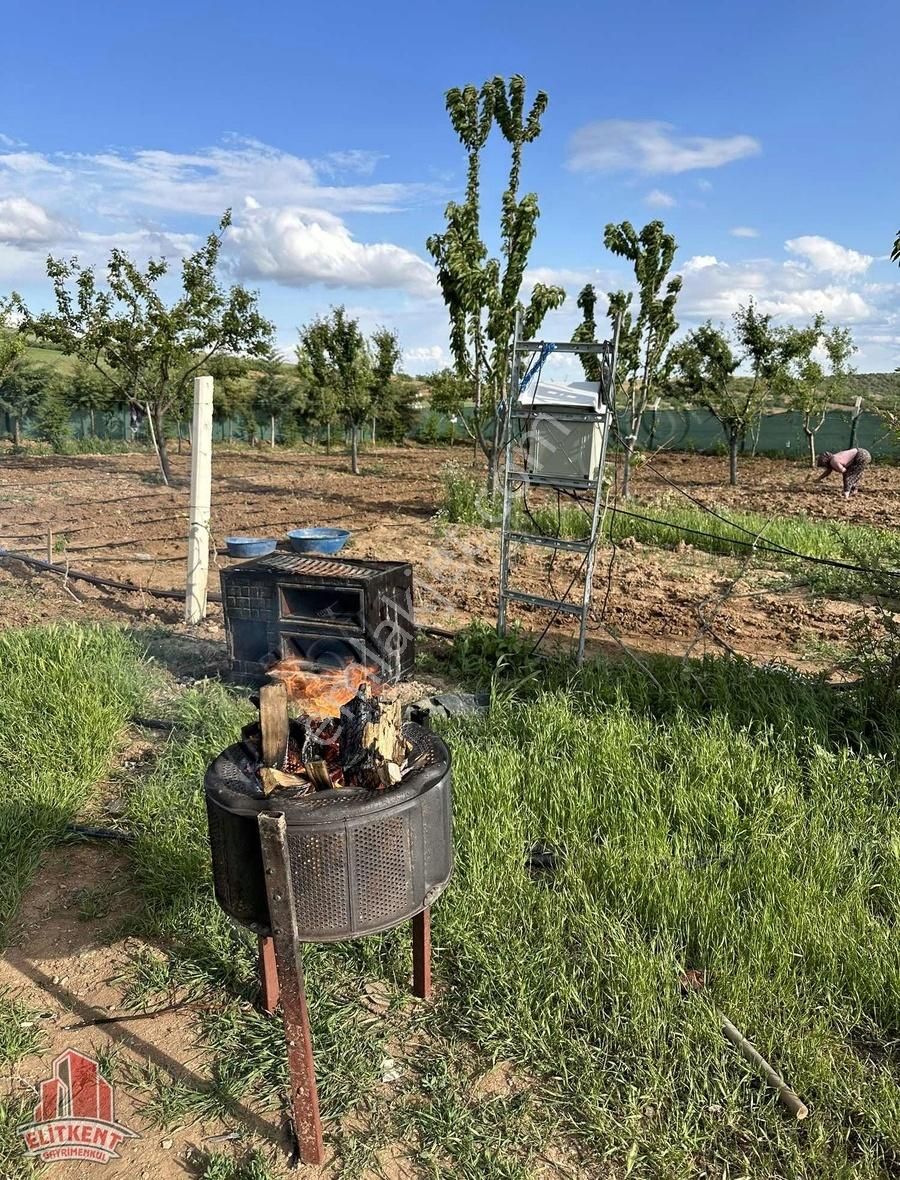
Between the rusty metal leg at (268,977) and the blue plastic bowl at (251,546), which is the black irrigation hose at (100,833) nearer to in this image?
the rusty metal leg at (268,977)

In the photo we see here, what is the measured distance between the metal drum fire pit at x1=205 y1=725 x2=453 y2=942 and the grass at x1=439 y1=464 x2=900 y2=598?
531 centimetres

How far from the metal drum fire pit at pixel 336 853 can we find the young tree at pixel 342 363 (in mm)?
17889

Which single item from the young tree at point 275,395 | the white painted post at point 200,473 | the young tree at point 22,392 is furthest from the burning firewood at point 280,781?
the young tree at point 275,395

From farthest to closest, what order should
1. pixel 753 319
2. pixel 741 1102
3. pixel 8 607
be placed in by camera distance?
pixel 753 319
pixel 8 607
pixel 741 1102

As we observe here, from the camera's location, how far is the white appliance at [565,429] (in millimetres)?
4902

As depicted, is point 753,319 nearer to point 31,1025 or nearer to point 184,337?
point 184,337

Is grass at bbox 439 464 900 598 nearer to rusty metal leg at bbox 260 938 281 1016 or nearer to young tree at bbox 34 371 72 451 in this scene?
rusty metal leg at bbox 260 938 281 1016

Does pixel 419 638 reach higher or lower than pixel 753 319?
lower

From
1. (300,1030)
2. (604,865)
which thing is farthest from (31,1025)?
(604,865)

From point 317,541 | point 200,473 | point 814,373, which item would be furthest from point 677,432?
point 200,473

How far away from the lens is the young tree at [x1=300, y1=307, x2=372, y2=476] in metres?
19.1

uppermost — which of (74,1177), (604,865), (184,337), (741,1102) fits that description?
(184,337)

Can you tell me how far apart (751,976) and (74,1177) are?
2.04 m

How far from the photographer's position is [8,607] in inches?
261
